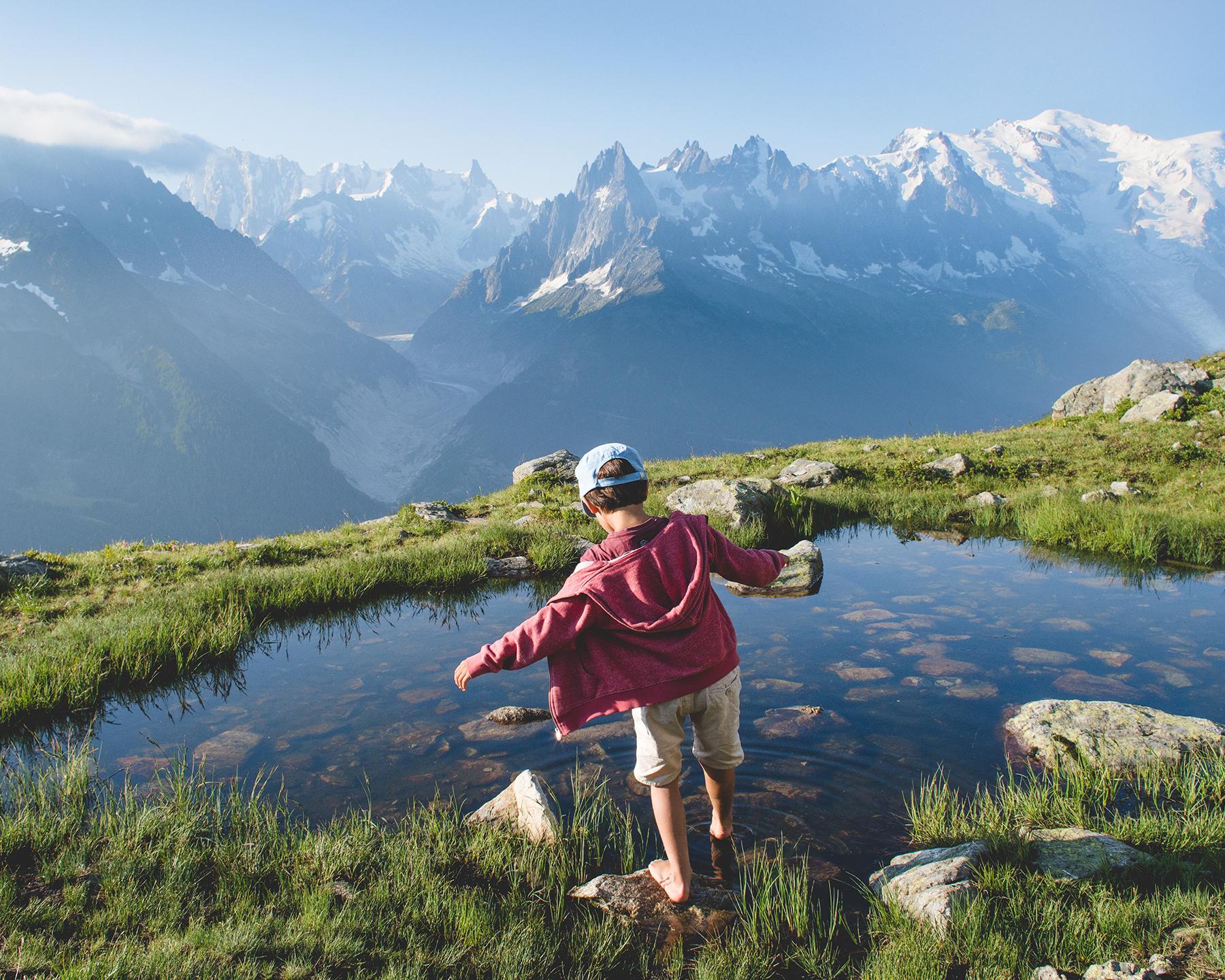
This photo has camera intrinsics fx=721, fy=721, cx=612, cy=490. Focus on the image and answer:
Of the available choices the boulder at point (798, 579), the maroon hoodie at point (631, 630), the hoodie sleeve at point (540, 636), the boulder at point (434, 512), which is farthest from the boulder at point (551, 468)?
the hoodie sleeve at point (540, 636)

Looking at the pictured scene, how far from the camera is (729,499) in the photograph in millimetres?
14148

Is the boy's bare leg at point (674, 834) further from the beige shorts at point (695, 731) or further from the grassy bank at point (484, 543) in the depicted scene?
the grassy bank at point (484, 543)

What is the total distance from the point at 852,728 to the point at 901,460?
A: 13.9 metres

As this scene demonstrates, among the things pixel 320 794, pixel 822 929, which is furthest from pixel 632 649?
pixel 320 794

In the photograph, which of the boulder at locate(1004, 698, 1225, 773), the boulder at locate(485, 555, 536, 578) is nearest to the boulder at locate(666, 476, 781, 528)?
the boulder at locate(485, 555, 536, 578)

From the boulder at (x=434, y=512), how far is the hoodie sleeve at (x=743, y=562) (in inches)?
467

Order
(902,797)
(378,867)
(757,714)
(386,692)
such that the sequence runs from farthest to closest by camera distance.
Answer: (386,692) < (757,714) < (902,797) < (378,867)

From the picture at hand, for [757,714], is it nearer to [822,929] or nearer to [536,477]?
[822,929]

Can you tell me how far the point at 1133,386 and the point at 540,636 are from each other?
1050 inches

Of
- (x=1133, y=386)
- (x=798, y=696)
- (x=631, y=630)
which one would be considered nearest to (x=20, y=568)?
(x=631, y=630)

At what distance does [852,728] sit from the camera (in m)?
6.34

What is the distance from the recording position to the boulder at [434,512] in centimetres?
1577

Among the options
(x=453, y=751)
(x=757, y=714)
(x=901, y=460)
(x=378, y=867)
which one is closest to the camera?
(x=378, y=867)

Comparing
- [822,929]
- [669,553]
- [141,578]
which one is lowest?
[822,929]
